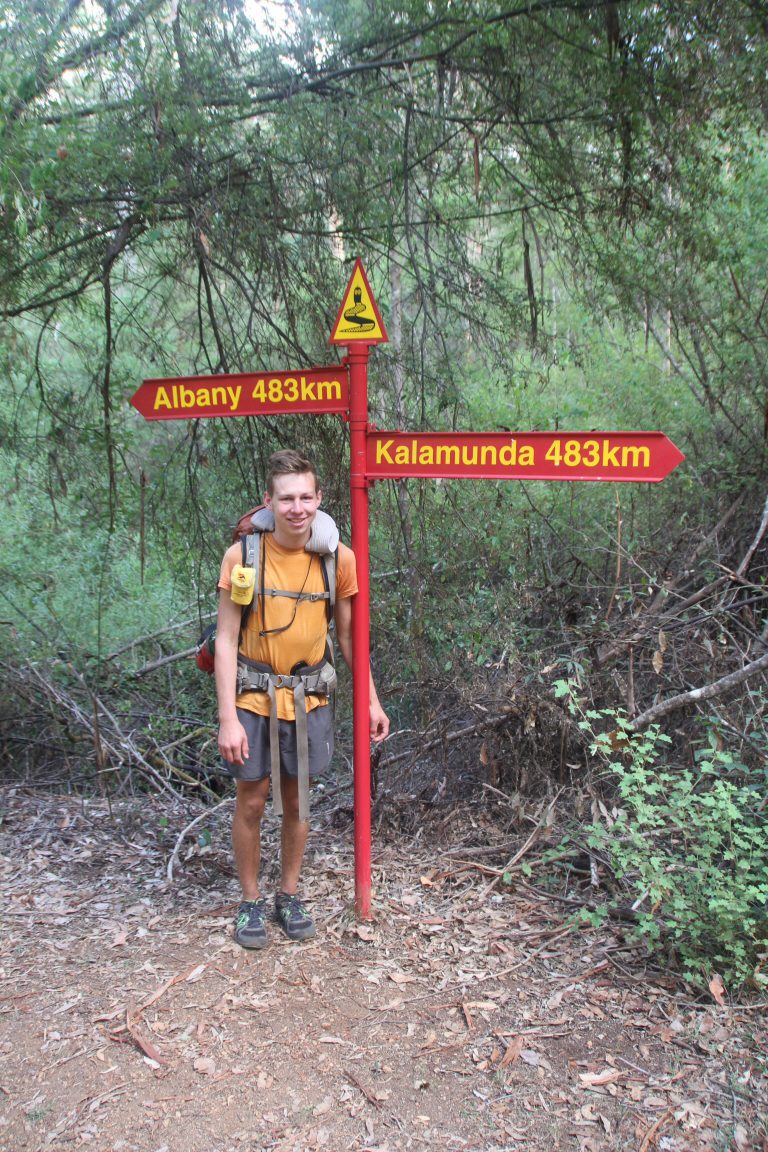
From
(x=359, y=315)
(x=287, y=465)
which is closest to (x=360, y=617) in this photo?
(x=287, y=465)

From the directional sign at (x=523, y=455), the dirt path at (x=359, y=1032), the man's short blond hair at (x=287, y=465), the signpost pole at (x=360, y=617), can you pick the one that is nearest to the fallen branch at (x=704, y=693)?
the dirt path at (x=359, y=1032)

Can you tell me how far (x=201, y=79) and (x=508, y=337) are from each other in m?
2.63

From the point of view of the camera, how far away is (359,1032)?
3.08 m

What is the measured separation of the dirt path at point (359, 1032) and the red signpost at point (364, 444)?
0.48 metres

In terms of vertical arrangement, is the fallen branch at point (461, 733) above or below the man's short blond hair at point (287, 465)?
below

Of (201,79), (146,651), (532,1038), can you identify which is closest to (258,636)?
(532,1038)

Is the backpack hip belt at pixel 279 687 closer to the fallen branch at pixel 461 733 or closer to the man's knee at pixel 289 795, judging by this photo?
the man's knee at pixel 289 795

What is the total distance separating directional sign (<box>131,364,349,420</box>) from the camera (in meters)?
3.54

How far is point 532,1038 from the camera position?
3.03m

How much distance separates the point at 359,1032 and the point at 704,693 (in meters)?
2.19

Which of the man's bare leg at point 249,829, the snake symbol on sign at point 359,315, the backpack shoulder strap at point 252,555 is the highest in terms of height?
the snake symbol on sign at point 359,315

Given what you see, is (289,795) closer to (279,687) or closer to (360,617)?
(279,687)

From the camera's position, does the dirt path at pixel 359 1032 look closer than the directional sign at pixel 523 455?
Yes

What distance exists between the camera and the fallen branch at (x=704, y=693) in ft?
13.5
